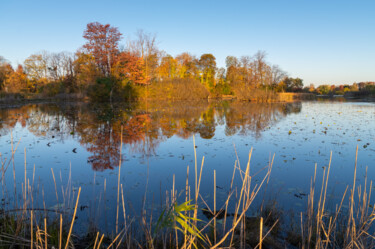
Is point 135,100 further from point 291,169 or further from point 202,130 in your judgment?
point 291,169

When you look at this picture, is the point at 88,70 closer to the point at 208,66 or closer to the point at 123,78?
the point at 123,78

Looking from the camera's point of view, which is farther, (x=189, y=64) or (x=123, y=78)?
(x=189, y=64)

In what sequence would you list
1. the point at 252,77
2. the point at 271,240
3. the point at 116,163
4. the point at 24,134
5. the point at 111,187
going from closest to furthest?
the point at 271,240, the point at 111,187, the point at 116,163, the point at 24,134, the point at 252,77

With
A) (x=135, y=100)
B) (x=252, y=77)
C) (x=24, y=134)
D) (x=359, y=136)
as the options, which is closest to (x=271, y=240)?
(x=359, y=136)

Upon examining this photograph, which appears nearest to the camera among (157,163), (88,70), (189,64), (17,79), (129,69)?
(157,163)

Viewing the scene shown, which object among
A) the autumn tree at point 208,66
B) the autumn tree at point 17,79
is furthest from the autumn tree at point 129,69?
the autumn tree at point 208,66

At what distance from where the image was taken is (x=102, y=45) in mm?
38531

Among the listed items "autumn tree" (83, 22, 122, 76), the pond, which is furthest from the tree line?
the pond

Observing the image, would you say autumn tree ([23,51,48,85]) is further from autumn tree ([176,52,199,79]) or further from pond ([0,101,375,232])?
pond ([0,101,375,232])

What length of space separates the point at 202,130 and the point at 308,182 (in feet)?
23.7

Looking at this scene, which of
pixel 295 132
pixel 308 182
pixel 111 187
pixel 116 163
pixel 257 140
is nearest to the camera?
pixel 111 187

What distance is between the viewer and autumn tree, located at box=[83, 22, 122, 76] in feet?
125

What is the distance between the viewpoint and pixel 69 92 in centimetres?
4550

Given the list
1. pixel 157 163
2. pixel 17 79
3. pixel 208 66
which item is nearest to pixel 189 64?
pixel 208 66
